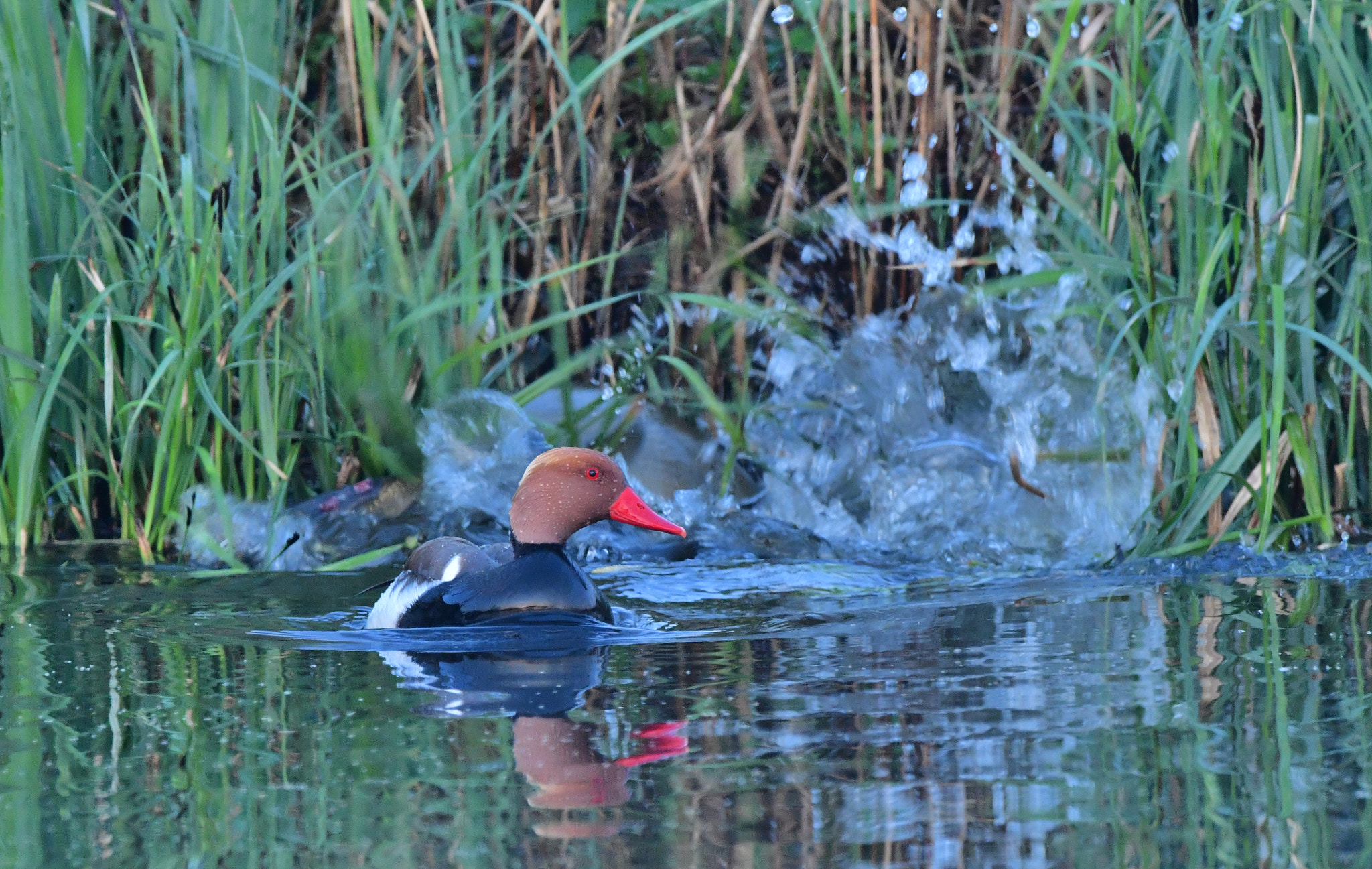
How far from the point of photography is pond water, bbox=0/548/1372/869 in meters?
1.76

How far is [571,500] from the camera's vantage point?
146 inches

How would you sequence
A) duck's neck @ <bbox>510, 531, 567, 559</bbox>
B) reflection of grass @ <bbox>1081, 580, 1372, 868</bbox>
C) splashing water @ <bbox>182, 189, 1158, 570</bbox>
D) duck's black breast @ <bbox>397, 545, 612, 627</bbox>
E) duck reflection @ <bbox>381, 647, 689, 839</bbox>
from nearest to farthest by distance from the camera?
1. reflection of grass @ <bbox>1081, 580, 1372, 868</bbox>
2. duck reflection @ <bbox>381, 647, 689, 839</bbox>
3. duck's black breast @ <bbox>397, 545, 612, 627</bbox>
4. duck's neck @ <bbox>510, 531, 567, 559</bbox>
5. splashing water @ <bbox>182, 189, 1158, 570</bbox>

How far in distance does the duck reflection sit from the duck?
0.99ft

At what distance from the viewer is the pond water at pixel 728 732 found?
176 cm

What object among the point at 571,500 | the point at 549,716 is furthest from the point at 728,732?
the point at 571,500

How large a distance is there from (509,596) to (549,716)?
3.40 feet

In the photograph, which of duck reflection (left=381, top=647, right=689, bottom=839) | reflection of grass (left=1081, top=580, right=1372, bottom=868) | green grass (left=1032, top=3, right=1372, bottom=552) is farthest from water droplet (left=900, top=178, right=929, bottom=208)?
duck reflection (left=381, top=647, right=689, bottom=839)

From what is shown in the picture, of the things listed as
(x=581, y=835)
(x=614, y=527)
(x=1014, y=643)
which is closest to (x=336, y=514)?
(x=614, y=527)

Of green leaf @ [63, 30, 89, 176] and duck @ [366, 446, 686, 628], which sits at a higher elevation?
green leaf @ [63, 30, 89, 176]

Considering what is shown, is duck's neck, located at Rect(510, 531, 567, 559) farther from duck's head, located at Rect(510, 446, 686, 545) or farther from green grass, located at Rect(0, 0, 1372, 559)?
green grass, located at Rect(0, 0, 1372, 559)

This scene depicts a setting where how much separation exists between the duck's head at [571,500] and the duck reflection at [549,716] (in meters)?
0.60

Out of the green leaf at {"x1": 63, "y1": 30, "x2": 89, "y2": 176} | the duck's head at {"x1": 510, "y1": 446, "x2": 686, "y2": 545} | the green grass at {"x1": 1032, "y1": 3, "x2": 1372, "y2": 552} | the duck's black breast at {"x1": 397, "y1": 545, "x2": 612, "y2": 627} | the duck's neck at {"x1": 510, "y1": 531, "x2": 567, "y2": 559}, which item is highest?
the green leaf at {"x1": 63, "y1": 30, "x2": 89, "y2": 176}

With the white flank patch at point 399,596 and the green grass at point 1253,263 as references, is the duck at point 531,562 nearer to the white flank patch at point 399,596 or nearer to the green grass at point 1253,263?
the white flank patch at point 399,596

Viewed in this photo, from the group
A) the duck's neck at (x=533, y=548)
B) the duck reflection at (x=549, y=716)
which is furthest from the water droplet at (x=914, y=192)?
the duck reflection at (x=549, y=716)
